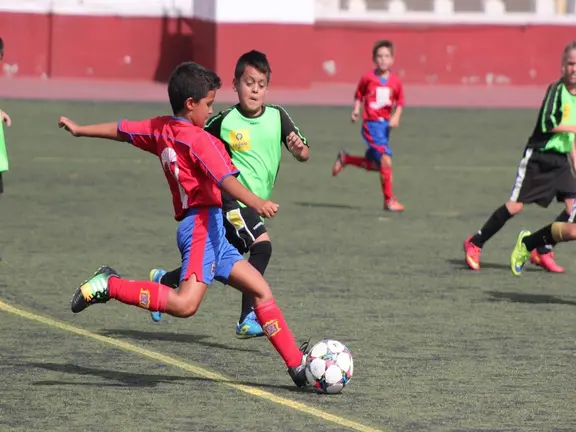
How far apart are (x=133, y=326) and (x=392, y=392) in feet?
7.64

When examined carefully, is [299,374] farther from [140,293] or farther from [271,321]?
[140,293]

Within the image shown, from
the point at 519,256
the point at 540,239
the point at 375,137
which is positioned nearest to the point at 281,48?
the point at 375,137

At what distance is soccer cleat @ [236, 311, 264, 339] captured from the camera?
29.0 ft

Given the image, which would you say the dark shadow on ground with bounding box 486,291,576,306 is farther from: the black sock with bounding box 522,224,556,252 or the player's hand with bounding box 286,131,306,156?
the player's hand with bounding box 286,131,306,156

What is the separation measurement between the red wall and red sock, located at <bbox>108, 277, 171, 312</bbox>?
2384 cm

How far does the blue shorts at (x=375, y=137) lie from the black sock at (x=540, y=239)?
4950 millimetres

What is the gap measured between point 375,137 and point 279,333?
27.5 ft

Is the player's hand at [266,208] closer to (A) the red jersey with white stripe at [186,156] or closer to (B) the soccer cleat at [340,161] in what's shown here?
(A) the red jersey with white stripe at [186,156]

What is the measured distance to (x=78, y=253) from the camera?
1216cm

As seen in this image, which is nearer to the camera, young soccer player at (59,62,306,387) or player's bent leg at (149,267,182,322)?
young soccer player at (59,62,306,387)

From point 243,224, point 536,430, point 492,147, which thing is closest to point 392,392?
point 536,430

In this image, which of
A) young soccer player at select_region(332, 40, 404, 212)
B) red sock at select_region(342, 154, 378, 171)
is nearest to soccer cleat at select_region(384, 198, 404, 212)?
young soccer player at select_region(332, 40, 404, 212)

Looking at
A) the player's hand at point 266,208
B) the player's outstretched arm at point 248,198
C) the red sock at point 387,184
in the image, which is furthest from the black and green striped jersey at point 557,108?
the player's hand at point 266,208

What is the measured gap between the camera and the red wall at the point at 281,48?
104 ft
